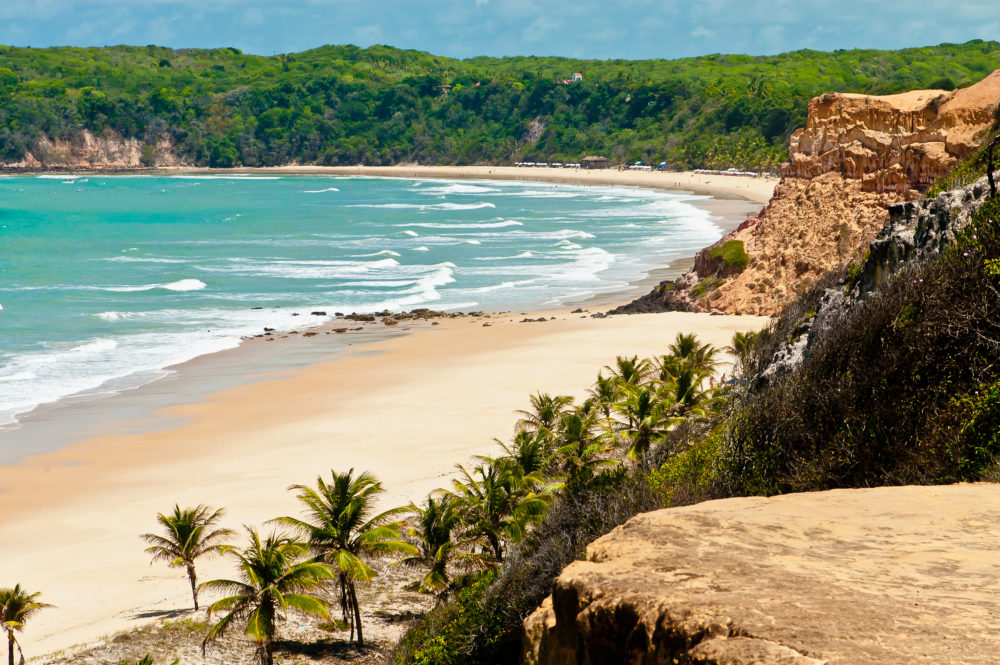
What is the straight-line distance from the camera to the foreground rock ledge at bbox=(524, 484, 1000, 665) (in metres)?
5.49

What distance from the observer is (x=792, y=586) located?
6352 millimetres

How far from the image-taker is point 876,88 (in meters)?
123

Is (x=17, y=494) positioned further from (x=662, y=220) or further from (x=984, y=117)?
(x=662, y=220)

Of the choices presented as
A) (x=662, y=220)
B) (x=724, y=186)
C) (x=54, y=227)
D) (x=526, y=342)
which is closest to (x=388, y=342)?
(x=526, y=342)

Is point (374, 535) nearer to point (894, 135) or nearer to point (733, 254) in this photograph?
point (894, 135)

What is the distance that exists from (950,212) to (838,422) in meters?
6.68

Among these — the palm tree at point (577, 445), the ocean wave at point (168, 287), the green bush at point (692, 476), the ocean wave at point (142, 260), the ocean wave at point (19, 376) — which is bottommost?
the palm tree at point (577, 445)

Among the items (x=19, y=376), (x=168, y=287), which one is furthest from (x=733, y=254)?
(x=168, y=287)

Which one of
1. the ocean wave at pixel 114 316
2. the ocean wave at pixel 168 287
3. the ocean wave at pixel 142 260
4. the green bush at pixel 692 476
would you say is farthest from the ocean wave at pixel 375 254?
the green bush at pixel 692 476

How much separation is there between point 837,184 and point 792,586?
3570 cm

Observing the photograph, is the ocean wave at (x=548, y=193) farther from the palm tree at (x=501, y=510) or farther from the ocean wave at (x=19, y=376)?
the palm tree at (x=501, y=510)

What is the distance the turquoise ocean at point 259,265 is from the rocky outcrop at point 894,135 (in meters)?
16.5

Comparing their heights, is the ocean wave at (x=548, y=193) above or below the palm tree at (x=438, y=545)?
above

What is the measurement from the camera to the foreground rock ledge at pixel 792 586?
5.49 meters
